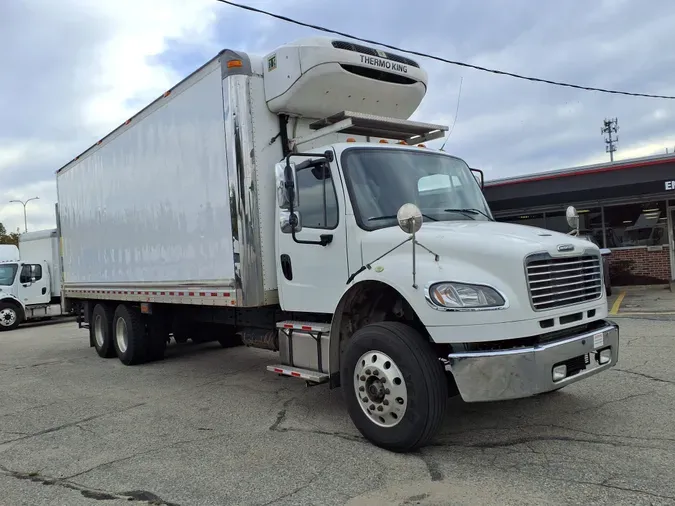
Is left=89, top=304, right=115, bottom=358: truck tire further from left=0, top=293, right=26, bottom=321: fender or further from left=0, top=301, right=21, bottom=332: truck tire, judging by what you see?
left=0, top=293, right=26, bottom=321: fender

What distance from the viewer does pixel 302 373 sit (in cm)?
535

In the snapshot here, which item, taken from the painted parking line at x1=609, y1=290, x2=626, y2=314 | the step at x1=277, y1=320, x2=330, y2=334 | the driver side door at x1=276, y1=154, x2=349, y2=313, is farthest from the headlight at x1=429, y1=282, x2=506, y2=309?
the painted parking line at x1=609, y1=290, x2=626, y2=314

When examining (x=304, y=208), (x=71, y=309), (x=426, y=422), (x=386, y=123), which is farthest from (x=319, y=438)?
(x=71, y=309)

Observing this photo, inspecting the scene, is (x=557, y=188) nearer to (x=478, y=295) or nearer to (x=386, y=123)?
(x=386, y=123)

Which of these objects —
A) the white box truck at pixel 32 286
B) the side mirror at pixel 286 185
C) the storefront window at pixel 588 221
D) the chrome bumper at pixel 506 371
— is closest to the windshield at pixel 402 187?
the side mirror at pixel 286 185

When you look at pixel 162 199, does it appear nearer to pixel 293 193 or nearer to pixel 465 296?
pixel 293 193

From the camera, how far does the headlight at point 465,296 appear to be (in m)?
4.01


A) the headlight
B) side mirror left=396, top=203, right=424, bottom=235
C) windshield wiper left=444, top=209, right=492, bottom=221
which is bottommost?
the headlight

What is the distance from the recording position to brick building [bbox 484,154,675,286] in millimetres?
15375

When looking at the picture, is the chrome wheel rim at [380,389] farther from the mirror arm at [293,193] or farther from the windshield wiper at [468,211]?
the windshield wiper at [468,211]

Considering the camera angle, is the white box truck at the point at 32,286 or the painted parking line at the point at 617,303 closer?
the painted parking line at the point at 617,303

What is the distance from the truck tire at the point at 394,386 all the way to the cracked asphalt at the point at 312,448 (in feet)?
0.69

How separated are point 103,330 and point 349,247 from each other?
6.77 meters

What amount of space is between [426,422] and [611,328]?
1.85 meters
